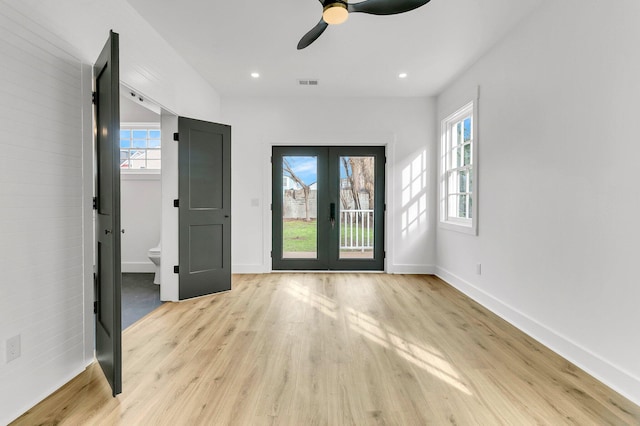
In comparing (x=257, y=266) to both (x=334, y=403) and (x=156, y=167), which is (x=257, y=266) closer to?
(x=156, y=167)

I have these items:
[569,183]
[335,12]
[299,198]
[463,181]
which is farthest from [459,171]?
[335,12]

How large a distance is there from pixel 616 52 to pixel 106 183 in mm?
3384

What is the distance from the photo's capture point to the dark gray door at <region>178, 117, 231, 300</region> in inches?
150

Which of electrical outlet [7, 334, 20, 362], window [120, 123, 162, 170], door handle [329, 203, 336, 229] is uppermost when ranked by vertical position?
window [120, 123, 162, 170]

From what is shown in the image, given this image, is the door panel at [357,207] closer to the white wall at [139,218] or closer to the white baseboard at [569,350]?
the white baseboard at [569,350]

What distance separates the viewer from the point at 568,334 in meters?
2.44

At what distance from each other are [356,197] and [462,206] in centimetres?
160

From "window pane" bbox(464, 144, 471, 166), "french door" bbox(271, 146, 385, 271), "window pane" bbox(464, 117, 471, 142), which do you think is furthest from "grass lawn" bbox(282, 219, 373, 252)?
"window pane" bbox(464, 117, 471, 142)

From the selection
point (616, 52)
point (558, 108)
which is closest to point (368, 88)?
point (558, 108)

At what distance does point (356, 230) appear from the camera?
5.29 m

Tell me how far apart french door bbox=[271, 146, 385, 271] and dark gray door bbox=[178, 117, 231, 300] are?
115cm

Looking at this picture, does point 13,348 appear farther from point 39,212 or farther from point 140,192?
point 140,192

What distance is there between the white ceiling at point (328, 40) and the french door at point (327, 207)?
1.10m

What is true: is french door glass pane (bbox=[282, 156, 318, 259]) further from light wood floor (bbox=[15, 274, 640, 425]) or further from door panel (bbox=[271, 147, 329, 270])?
light wood floor (bbox=[15, 274, 640, 425])
